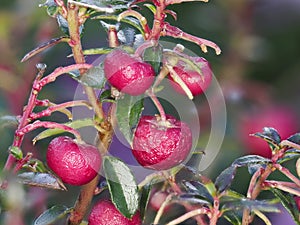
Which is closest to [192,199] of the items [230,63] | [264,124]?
[264,124]

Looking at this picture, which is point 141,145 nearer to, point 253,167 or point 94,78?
point 94,78

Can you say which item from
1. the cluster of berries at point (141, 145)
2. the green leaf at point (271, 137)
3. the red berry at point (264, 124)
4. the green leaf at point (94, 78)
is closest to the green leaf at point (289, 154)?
the green leaf at point (271, 137)

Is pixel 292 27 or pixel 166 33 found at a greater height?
pixel 166 33

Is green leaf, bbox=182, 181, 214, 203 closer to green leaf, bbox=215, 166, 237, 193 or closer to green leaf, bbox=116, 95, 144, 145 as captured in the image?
green leaf, bbox=215, 166, 237, 193

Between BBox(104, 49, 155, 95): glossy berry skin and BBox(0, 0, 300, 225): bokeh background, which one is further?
BBox(0, 0, 300, 225): bokeh background

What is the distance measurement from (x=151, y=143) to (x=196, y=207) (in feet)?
0.49

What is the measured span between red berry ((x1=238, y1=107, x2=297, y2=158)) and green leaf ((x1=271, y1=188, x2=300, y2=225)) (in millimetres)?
456

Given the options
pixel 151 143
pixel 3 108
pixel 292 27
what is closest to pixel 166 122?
pixel 151 143

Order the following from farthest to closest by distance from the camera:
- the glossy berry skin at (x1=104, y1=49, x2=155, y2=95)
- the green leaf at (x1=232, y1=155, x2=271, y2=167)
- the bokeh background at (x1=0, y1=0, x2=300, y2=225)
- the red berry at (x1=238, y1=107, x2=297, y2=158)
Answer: the red berry at (x1=238, y1=107, x2=297, y2=158) → the bokeh background at (x1=0, y1=0, x2=300, y2=225) → the green leaf at (x1=232, y1=155, x2=271, y2=167) → the glossy berry skin at (x1=104, y1=49, x2=155, y2=95)

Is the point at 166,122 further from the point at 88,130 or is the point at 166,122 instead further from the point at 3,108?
the point at 3,108

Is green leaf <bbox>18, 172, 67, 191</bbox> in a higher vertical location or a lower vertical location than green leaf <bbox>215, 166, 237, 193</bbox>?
higher

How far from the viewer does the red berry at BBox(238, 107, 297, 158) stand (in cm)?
127

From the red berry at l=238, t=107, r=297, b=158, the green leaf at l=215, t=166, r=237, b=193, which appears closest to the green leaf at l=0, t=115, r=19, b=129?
the green leaf at l=215, t=166, r=237, b=193

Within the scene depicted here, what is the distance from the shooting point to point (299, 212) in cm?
80
